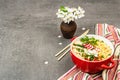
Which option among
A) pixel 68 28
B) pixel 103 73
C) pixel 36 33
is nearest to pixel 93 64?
pixel 103 73

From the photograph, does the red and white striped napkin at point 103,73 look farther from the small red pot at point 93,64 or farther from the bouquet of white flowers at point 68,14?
the bouquet of white flowers at point 68,14

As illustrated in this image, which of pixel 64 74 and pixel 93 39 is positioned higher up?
pixel 93 39

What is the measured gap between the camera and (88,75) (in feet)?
3.05

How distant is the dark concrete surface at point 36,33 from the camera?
0.98 meters

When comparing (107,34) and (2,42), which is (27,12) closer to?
(2,42)

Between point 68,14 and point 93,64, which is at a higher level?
point 68,14

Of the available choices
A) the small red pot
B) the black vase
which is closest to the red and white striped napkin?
the small red pot

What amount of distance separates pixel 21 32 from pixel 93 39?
0.35 meters

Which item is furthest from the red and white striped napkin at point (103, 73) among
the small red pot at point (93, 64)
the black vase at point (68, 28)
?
the black vase at point (68, 28)

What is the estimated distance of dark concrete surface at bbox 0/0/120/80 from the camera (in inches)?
38.6

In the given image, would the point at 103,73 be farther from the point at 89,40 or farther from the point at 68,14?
the point at 68,14

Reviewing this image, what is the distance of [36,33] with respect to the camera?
1.15 metres

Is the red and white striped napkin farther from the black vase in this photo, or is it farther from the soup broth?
the black vase

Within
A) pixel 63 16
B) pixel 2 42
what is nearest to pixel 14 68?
pixel 2 42
